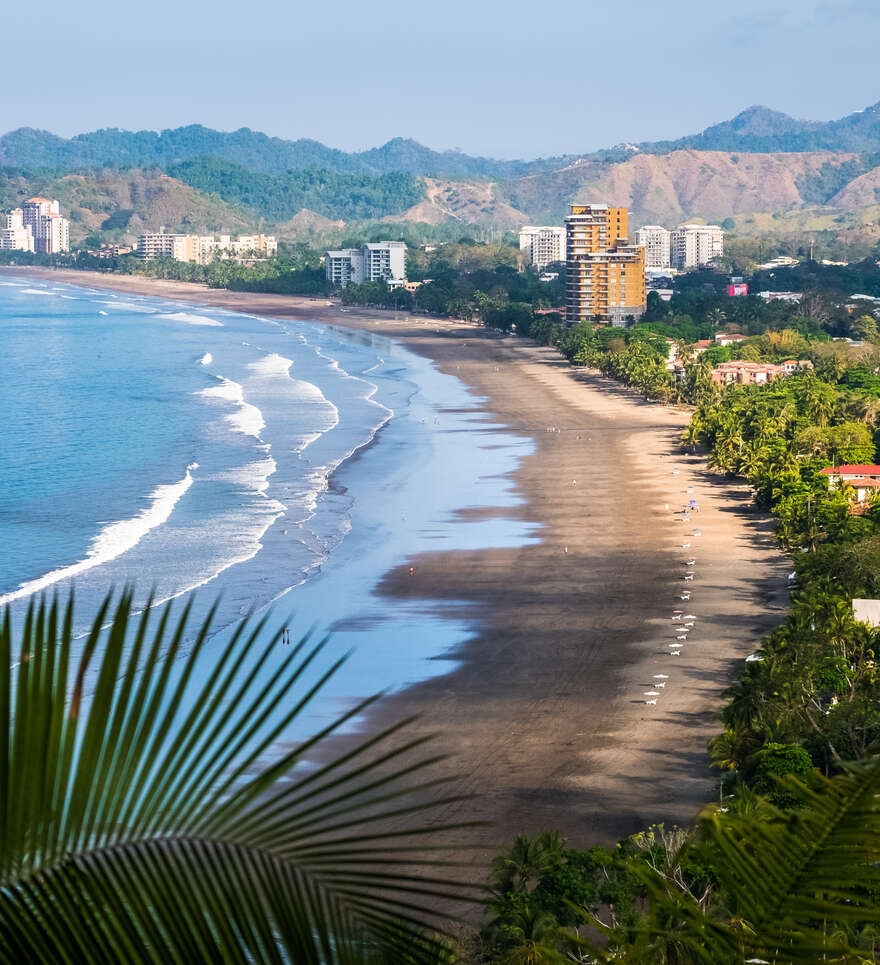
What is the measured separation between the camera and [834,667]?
34562 millimetres

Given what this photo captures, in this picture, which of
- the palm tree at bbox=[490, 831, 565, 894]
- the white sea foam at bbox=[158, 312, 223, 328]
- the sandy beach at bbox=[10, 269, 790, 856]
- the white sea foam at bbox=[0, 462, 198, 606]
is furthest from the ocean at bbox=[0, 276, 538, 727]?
the white sea foam at bbox=[158, 312, 223, 328]

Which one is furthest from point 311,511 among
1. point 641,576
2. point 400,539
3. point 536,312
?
point 536,312

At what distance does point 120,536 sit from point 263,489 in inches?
442

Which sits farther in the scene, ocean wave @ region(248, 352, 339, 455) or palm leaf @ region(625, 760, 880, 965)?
ocean wave @ region(248, 352, 339, 455)

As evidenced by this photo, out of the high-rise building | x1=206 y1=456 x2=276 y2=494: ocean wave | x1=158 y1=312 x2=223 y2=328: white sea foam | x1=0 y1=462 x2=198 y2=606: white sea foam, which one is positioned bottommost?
x1=0 y1=462 x2=198 y2=606: white sea foam

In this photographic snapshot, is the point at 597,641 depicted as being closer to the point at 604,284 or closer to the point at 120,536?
the point at 120,536

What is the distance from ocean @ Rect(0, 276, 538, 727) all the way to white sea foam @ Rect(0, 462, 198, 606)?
132mm

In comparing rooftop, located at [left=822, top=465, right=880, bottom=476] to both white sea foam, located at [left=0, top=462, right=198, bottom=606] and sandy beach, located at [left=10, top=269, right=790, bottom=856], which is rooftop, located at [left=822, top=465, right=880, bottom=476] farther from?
white sea foam, located at [left=0, top=462, right=198, bottom=606]

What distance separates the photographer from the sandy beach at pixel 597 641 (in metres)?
30.4

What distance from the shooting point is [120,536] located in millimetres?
55656

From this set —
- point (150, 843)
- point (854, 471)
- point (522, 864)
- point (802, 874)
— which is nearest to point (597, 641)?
point (522, 864)

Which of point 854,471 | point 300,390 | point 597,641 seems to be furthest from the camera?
point 300,390

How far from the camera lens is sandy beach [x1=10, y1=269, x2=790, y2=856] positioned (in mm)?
30422

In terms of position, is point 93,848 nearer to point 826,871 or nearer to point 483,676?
point 826,871
